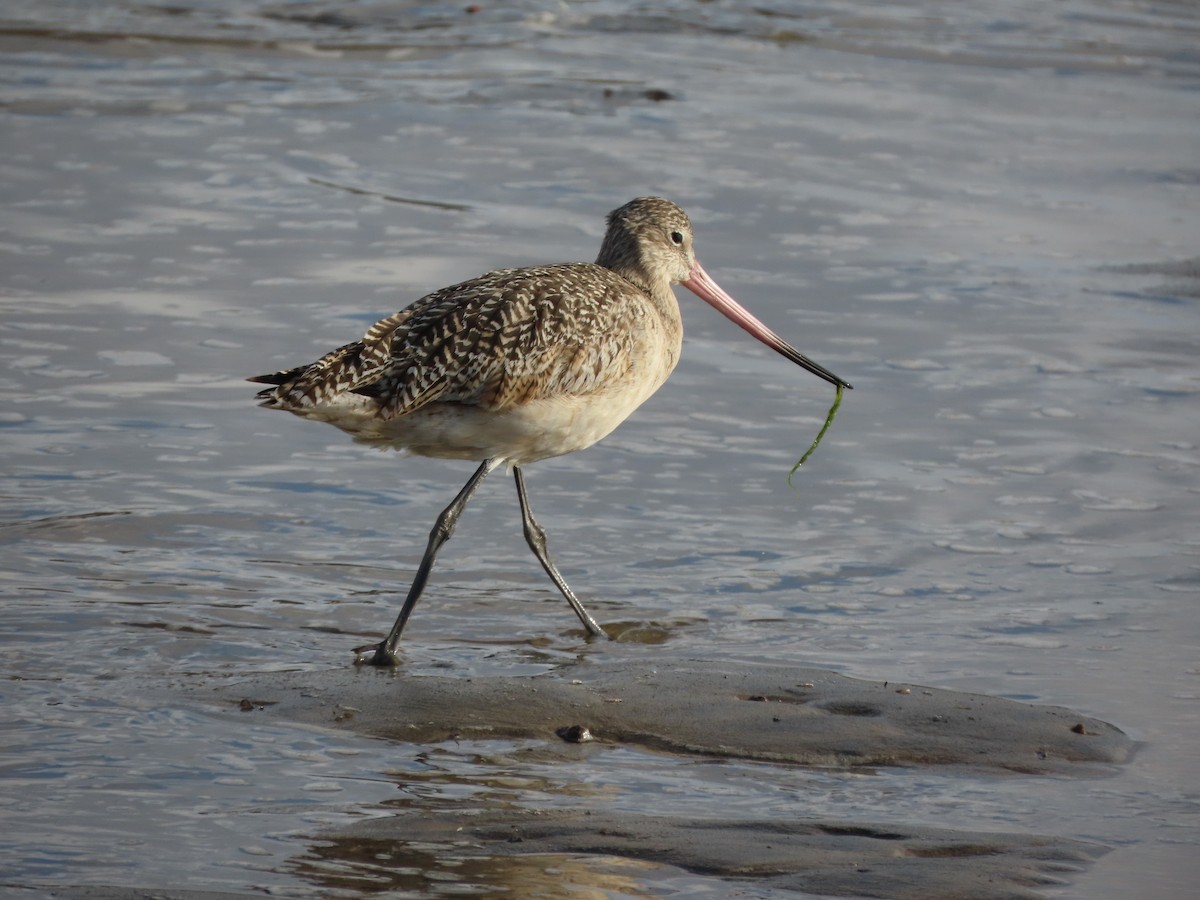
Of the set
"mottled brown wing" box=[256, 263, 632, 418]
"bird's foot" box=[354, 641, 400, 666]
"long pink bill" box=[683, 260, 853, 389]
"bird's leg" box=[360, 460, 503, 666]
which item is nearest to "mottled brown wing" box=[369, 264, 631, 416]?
"mottled brown wing" box=[256, 263, 632, 418]

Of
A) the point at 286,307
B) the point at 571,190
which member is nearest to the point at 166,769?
the point at 286,307

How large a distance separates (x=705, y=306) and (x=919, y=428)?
2357 millimetres

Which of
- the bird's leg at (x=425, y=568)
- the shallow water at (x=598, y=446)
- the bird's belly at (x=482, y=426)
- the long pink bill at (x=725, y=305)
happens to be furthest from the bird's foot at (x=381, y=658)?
the long pink bill at (x=725, y=305)

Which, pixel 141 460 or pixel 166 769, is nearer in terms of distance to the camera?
pixel 166 769

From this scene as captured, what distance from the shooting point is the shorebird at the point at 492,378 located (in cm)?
635

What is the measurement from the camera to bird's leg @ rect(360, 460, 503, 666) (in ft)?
20.6

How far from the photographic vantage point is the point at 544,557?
698 centimetres

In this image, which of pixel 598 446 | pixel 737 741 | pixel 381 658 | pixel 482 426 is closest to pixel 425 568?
pixel 381 658

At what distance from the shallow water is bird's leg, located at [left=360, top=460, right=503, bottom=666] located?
27 cm

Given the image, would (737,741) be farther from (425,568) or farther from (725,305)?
(725,305)

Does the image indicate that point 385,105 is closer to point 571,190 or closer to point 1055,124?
point 571,190

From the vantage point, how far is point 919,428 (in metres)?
8.96

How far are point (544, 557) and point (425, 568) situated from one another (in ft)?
1.93

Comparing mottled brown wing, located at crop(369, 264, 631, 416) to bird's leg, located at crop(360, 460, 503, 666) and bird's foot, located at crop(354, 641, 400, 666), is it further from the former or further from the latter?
bird's foot, located at crop(354, 641, 400, 666)
